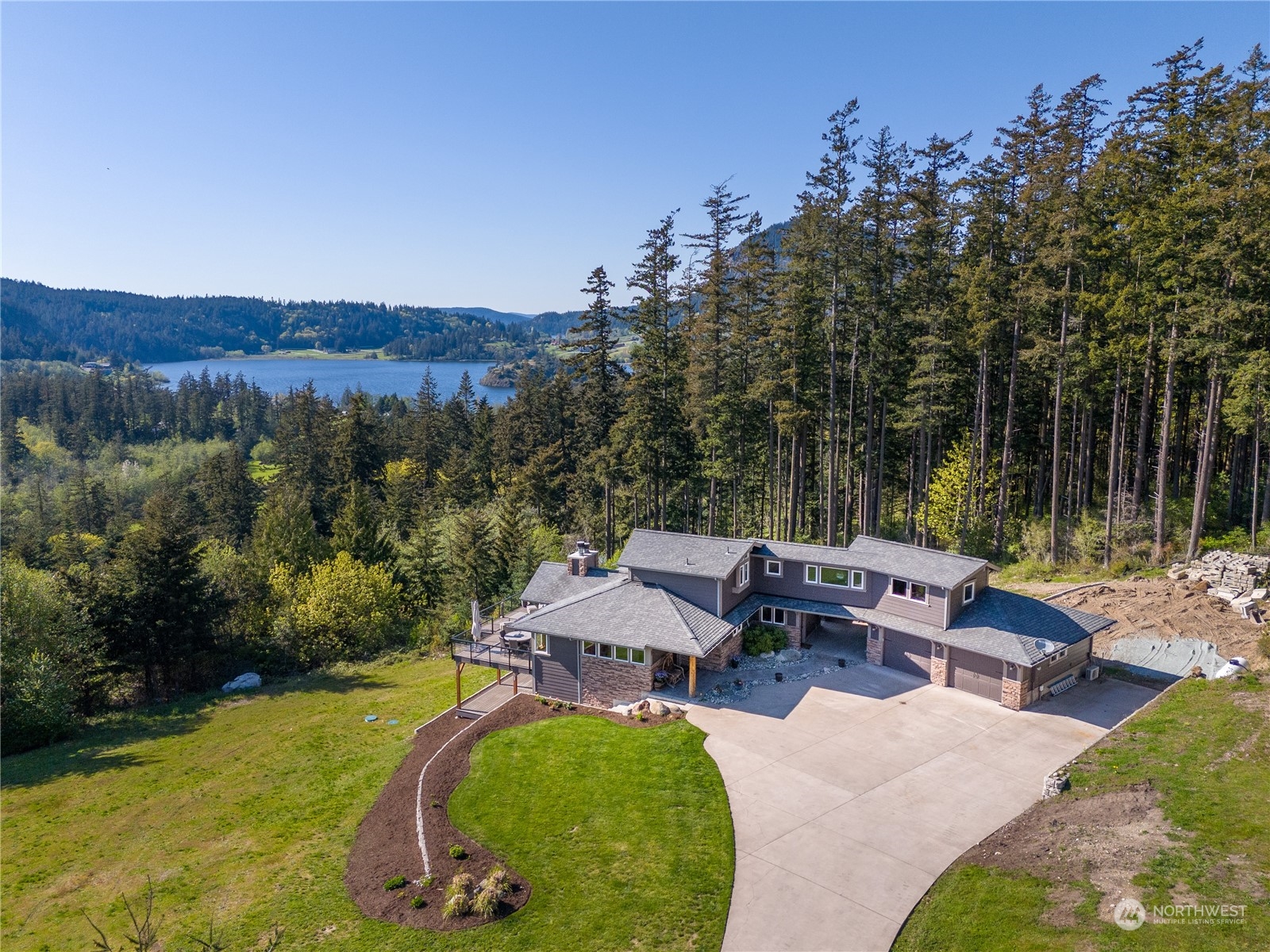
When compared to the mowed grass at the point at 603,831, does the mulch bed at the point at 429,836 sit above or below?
below

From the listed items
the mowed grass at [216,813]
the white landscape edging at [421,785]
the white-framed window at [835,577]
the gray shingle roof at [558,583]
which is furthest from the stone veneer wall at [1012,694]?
the mowed grass at [216,813]

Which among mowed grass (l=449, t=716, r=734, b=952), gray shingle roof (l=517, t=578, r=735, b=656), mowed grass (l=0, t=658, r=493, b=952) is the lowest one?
mowed grass (l=0, t=658, r=493, b=952)

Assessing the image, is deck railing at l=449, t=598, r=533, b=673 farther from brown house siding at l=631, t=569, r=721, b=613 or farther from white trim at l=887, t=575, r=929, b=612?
white trim at l=887, t=575, r=929, b=612

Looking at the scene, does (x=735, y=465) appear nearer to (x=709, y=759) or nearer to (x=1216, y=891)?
(x=709, y=759)

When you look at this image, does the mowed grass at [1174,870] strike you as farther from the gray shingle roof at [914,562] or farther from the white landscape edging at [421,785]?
the white landscape edging at [421,785]

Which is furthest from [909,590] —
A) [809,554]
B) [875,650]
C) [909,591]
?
[809,554]

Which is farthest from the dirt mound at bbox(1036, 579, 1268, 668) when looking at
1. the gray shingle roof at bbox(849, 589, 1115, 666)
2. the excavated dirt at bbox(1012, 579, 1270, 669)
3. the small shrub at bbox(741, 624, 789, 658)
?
the small shrub at bbox(741, 624, 789, 658)

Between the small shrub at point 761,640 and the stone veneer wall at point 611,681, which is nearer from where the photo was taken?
the stone veneer wall at point 611,681
